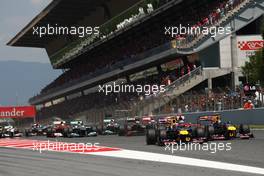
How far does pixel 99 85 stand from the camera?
57188mm

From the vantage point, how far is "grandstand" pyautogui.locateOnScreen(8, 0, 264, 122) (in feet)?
118

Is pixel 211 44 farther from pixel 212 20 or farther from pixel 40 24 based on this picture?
pixel 40 24

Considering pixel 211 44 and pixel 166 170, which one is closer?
pixel 166 170

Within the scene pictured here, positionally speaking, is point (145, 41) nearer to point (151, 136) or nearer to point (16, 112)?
point (16, 112)

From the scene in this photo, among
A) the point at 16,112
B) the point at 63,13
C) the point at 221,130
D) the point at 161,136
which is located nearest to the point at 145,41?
the point at 16,112

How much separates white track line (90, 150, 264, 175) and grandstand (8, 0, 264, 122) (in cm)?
1321

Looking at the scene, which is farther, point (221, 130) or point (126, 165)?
point (221, 130)

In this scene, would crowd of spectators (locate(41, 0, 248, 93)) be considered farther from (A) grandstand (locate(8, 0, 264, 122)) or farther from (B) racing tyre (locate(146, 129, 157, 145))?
(B) racing tyre (locate(146, 129, 157, 145))

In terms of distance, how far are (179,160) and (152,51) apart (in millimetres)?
29184

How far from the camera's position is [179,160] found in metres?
12.9

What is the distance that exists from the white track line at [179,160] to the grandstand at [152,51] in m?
13.2

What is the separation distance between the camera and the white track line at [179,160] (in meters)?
10.8

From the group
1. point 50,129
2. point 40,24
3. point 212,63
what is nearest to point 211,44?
point 212,63

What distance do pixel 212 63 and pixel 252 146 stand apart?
2233 centimetres
